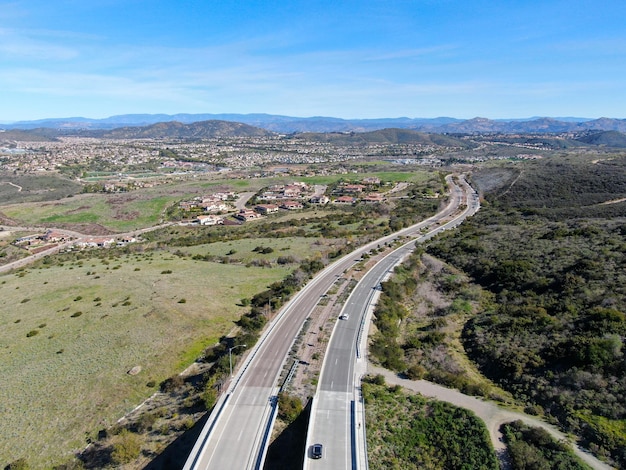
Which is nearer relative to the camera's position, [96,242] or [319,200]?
[96,242]

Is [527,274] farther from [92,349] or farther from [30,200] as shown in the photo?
[30,200]

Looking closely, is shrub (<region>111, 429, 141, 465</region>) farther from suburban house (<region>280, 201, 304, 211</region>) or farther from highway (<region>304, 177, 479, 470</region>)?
suburban house (<region>280, 201, 304, 211</region>)

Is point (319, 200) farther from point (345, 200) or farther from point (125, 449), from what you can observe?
point (125, 449)

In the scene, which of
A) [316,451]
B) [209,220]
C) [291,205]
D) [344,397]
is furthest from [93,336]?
[291,205]

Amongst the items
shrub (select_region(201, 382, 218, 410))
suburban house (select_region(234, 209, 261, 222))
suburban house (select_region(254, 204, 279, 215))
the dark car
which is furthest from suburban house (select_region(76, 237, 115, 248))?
the dark car

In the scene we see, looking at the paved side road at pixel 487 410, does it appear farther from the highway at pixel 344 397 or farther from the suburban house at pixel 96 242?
the suburban house at pixel 96 242

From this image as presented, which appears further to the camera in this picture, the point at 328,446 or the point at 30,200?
the point at 30,200

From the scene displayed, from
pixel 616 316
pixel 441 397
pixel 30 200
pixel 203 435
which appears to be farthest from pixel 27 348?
pixel 30 200
